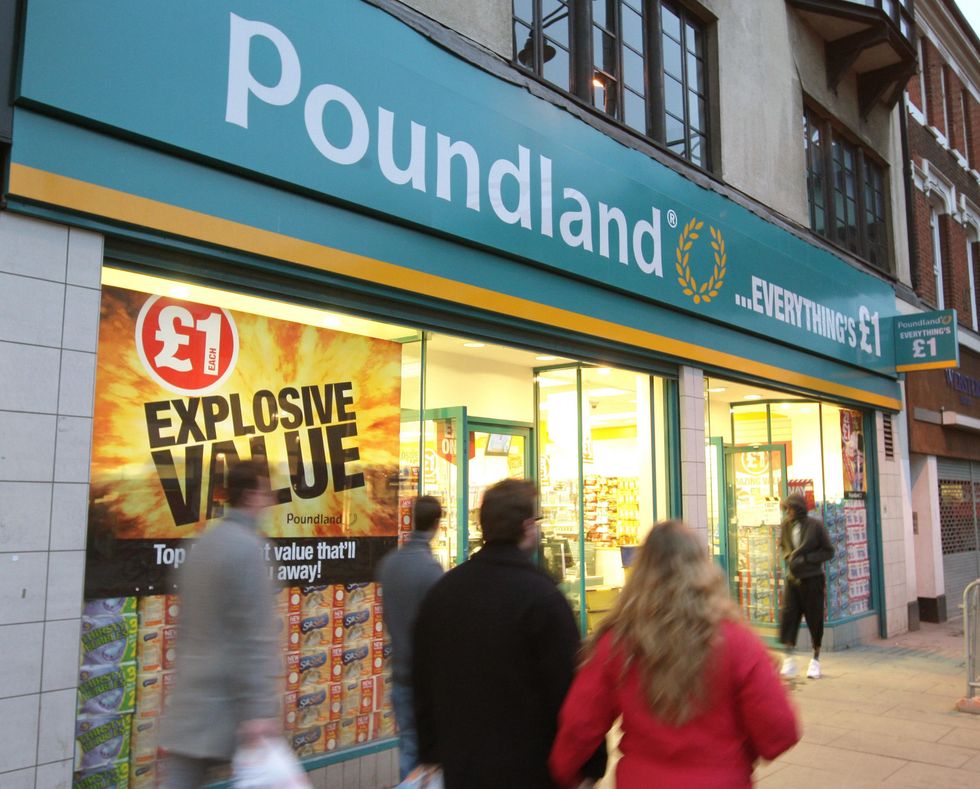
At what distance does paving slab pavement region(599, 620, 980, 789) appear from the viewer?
5.96 meters

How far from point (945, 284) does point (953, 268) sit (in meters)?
0.44

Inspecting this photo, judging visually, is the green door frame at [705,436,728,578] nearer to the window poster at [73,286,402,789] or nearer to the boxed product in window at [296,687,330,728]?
the window poster at [73,286,402,789]

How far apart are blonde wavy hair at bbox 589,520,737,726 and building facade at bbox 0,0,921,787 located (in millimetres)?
2342

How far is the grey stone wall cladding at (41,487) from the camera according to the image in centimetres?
381

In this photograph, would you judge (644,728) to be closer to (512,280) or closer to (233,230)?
(233,230)

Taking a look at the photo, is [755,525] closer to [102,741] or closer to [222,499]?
[222,499]

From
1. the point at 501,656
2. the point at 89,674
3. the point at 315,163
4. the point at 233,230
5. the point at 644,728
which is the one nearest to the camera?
the point at 644,728

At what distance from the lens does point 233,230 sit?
483 centimetres

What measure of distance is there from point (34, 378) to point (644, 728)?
3.12 m

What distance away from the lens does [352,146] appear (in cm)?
550

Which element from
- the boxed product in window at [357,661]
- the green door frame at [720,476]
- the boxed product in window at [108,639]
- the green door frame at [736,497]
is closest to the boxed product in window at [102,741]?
the boxed product in window at [108,639]

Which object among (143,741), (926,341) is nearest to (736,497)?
(926,341)

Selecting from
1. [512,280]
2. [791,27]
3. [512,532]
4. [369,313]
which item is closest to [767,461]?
[791,27]

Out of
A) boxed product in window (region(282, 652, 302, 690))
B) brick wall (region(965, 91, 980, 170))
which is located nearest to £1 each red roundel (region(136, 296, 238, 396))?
boxed product in window (region(282, 652, 302, 690))
